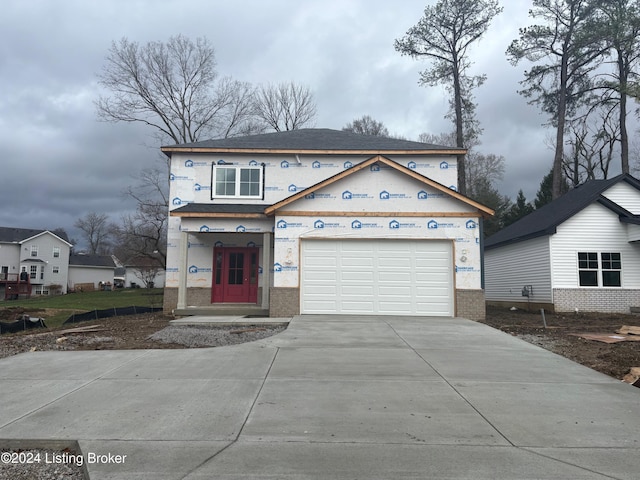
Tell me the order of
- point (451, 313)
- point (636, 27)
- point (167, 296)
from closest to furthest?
point (451, 313)
point (167, 296)
point (636, 27)

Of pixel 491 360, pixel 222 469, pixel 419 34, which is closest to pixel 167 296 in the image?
pixel 491 360

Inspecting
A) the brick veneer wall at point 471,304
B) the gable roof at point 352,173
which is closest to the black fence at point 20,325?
the gable roof at point 352,173

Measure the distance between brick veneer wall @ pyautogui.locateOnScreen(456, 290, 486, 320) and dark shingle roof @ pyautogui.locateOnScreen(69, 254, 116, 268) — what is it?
5992 centimetres

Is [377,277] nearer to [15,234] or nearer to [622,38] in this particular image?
[622,38]

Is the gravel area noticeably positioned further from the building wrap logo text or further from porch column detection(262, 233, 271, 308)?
the building wrap logo text

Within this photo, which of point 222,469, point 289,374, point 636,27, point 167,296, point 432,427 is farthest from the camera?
point 636,27

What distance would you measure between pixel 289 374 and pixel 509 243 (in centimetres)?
1738

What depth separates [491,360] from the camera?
781 cm

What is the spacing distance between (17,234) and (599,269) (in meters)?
58.6

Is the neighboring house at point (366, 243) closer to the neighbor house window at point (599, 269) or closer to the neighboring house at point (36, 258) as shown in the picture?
the neighbor house window at point (599, 269)

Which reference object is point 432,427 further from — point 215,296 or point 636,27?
point 636,27

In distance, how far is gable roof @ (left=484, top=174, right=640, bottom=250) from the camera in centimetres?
1744

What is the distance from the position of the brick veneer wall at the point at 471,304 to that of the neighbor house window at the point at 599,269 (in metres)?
6.83

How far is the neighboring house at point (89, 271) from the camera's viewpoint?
60094 mm
